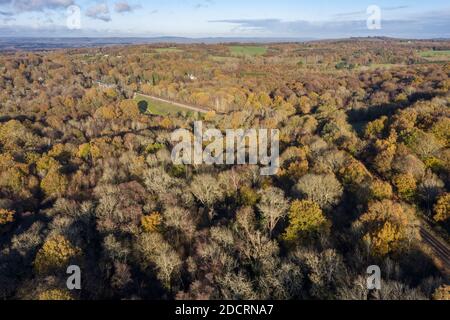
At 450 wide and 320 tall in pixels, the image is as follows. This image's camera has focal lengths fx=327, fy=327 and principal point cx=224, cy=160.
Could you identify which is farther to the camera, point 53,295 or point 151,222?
point 151,222

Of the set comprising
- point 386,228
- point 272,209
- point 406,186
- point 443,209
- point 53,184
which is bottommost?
point 53,184

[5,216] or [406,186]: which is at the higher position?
[406,186]

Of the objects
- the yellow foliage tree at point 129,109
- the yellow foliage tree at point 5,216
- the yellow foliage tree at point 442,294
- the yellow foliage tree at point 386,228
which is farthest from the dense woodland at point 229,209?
the yellow foliage tree at point 129,109

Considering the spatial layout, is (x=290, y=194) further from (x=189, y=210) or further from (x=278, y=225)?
(x=189, y=210)

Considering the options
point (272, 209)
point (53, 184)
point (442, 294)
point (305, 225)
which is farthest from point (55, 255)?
point (442, 294)

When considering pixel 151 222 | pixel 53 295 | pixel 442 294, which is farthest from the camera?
pixel 151 222

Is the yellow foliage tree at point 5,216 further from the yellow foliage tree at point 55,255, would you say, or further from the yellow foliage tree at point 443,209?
the yellow foliage tree at point 443,209

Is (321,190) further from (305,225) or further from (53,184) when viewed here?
(53,184)
